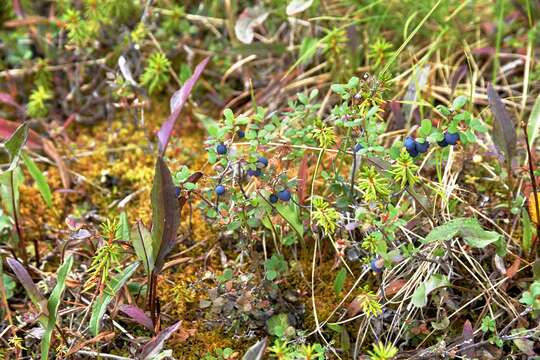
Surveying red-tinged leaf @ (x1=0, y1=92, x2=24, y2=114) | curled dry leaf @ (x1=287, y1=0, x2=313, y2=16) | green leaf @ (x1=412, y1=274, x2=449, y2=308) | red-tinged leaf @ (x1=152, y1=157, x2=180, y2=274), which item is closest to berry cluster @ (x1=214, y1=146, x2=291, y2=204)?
red-tinged leaf @ (x1=152, y1=157, x2=180, y2=274)

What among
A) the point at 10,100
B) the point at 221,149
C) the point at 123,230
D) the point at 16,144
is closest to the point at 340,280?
the point at 221,149

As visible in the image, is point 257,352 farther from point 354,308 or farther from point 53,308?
point 53,308

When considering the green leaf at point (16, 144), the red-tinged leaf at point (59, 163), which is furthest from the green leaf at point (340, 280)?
the red-tinged leaf at point (59, 163)

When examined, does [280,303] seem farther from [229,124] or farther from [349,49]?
[349,49]

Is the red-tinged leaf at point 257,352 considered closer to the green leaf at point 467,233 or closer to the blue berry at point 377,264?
the blue berry at point 377,264

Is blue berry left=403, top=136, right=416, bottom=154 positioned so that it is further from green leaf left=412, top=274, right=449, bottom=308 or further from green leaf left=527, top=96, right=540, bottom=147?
green leaf left=527, top=96, right=540, bottom=147

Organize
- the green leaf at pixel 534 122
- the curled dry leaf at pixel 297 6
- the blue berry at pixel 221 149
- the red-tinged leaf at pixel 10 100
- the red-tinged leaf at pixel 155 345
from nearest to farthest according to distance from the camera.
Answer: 1. the red-tinged leaf at pixel 155 345
2. the blue berry at pixel 221 149
3. the green leaf at pixel 534 122
4. the curled dry leaf at pixel 297 6
5. the red-tinged leaf at pixel 10 100

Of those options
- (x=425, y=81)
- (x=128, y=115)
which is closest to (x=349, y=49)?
(x=425, y=81)
